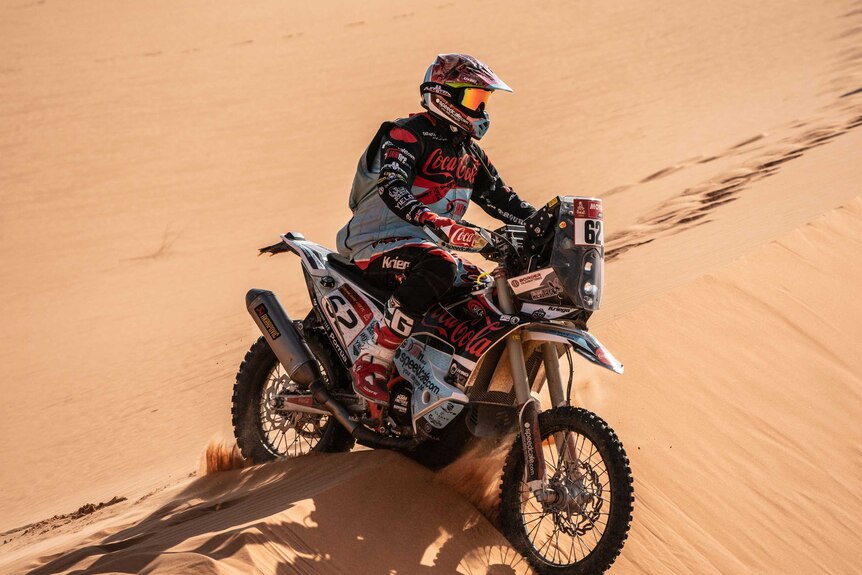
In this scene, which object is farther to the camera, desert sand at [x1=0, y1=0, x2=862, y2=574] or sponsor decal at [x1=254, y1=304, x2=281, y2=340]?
sponsor decal at [x1=254, y1=304, x2=281, y2=340]

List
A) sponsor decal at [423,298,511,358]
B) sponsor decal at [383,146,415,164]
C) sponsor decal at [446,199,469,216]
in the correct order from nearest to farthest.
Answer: sponsor decal at [423,298,511,358] → sponsor decal at [383,146,415,164] → sponsor decal at [446,199,469,216]

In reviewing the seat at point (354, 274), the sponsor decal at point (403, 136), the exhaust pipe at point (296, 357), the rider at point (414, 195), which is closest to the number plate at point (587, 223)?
the rider at point (414, 195)

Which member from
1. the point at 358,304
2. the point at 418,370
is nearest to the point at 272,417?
the point at 358,304

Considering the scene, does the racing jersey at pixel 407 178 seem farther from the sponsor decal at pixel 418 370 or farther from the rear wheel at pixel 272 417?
the rear wheel at pixel 272 417

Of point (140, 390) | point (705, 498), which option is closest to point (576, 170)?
point (140, 390)

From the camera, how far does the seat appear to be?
196 inches

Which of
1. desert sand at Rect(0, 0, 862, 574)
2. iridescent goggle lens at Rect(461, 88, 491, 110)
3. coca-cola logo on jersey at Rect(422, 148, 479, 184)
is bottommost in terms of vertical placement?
desert sand at Rect(0, 0, 862, 574)

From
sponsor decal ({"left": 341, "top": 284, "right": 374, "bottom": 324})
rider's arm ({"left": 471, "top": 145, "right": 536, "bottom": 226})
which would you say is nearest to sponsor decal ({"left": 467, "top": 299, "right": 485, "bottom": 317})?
sponsor decal ({"left": 341, "top": 284, "right": 374, "bottom": 324})

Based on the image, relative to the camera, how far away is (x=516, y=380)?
4.23m

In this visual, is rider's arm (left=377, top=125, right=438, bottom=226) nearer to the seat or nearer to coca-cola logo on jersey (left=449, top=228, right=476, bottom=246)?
coca-cola logo on jersey (left=449, top=228, right=476, bottom=246)

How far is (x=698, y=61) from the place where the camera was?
20.1 m

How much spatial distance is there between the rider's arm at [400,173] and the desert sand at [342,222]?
1.25 meters

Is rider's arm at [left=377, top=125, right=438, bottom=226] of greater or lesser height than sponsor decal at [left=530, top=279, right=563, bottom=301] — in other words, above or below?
above

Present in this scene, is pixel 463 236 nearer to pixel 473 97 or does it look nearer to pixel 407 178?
pixel 407 178
